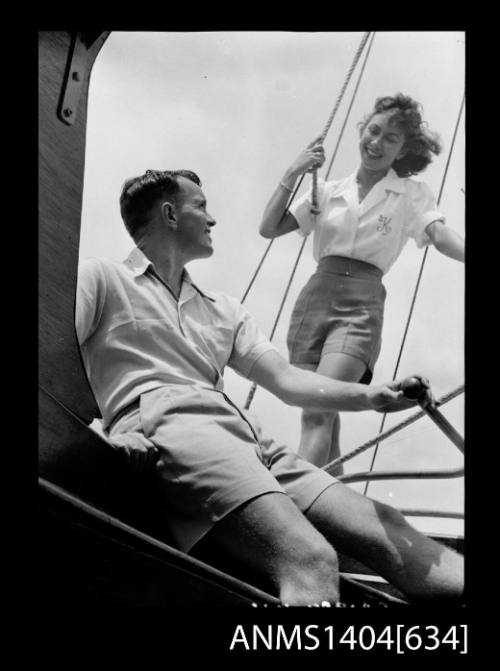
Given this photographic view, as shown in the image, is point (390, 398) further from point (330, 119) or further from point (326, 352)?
point (330, 119)

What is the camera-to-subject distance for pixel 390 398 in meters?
1.90

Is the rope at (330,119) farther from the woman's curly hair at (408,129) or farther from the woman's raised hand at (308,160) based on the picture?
the woman's curly hair at (408,129)

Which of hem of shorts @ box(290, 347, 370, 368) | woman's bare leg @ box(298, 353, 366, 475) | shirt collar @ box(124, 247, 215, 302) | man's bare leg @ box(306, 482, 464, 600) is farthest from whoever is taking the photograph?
hem of shorts @ box(290, 347, 370, 368)

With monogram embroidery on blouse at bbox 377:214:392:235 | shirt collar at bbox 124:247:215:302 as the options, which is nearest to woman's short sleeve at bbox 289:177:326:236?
monogram embroidery on blouse at bbox 377:214:392:235

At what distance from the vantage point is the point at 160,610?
1.65 metres

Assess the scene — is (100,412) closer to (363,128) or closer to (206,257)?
(206,257)

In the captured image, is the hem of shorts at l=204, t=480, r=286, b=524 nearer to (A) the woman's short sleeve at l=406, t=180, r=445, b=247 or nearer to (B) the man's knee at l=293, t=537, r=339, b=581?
(B) the man's knee at l=293, t=537, r=339, b=581

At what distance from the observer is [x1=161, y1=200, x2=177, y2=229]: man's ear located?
7.09 feet

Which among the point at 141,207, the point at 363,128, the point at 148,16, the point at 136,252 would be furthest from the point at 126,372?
the point at 363,128

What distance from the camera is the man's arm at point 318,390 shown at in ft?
6.28

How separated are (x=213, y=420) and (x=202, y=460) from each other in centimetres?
9

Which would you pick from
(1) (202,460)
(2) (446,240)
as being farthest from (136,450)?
(2) (446,240)

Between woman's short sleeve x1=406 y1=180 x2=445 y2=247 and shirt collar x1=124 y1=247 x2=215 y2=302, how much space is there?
2.99 feet
